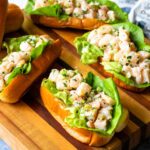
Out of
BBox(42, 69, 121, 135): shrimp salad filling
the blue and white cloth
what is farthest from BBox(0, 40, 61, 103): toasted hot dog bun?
the blue and white cloth

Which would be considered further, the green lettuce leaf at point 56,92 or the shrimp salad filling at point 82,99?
the green lettuce leaf at point 56,92

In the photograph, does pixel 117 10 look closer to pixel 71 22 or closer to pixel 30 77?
pixel 71 22

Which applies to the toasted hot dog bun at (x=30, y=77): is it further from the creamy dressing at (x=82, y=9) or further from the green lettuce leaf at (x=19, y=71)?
the creamy dressing at (x=82, y=9)

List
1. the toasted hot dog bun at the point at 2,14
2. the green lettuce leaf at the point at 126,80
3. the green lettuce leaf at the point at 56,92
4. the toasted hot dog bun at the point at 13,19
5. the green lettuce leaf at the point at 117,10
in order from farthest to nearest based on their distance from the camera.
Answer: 1. the green lettuce leaf at the point at 117,10
2. the toasted hot dog bun at the point at 13,19
3. the toasted hot dog bun at the point at 2,14
4. the green lettuce leaf at the point at 126,80
5. the green lettuce leaf at the point at 56,92

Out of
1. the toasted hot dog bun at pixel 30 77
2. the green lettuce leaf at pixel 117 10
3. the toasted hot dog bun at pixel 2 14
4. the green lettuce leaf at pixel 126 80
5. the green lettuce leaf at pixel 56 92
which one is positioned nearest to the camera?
the green lettuce leaf at pixel 56 92

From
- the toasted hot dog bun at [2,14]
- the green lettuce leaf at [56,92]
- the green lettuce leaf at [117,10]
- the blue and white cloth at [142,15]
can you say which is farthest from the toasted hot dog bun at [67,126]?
the blue and white cloth at [142,15]

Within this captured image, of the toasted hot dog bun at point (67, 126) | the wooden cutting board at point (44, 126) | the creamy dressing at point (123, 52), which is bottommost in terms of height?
the wooden cutting board at point (44, 126)

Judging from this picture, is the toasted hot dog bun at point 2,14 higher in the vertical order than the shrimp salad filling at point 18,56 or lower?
higher

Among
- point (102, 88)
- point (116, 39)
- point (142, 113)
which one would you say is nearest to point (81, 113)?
point (102, 88)

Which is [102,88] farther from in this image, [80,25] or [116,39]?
[80,25]
